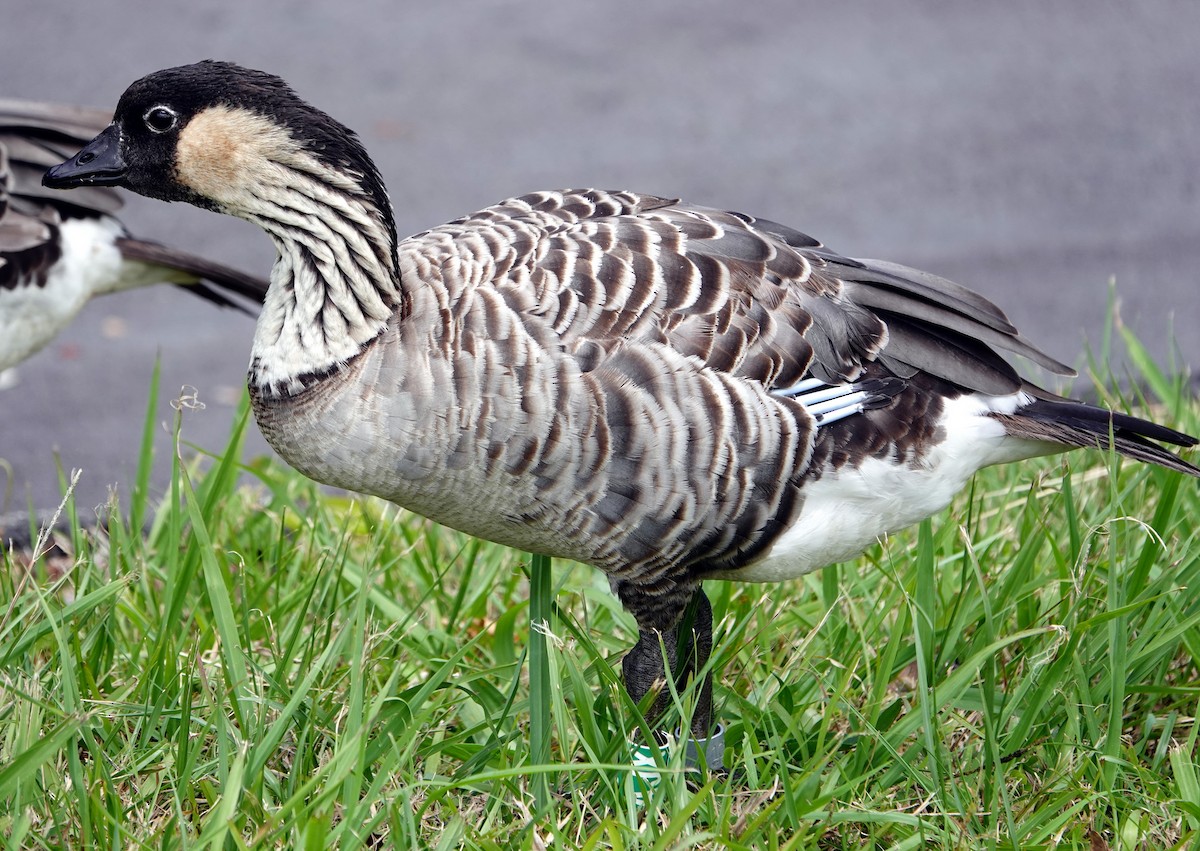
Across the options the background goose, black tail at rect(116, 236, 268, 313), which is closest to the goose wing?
the background goose

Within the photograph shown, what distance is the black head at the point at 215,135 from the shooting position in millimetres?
2822

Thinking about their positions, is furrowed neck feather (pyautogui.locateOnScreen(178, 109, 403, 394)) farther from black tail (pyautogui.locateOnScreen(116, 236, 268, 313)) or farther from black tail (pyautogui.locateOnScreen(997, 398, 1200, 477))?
black tail (pyautogui.locateOnScreen(116, 236, 268, 313))

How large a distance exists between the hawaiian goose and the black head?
1607 millimetres

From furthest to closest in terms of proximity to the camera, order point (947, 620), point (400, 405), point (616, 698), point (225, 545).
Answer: point (225, 545)
point (947, 620)
point (616, 698)
point (400, 405)

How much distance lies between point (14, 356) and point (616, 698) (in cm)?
255

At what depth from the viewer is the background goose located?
2.79m

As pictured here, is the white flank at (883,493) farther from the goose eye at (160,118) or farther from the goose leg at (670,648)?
the goose eye at (160,118)

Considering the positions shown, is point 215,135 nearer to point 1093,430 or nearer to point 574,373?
point 574,373

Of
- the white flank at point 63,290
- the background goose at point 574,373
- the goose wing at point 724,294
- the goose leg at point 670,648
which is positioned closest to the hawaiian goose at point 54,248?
the white flank at point 63,290

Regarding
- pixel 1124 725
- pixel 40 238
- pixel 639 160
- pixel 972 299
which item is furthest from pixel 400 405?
pixel 639 160

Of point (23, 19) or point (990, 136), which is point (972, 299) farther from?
point (23, 19)

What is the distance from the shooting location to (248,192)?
2863mm

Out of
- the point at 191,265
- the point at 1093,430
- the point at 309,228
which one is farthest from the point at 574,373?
the point at 191,265

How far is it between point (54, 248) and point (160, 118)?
5.93 feet
